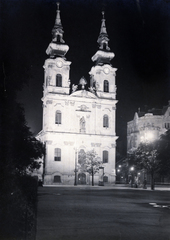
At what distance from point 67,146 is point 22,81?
54.9 meters

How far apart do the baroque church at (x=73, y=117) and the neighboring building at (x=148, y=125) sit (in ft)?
59.0

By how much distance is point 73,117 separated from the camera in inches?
2761

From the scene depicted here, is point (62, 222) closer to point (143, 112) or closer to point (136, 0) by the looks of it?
point (136, 0)

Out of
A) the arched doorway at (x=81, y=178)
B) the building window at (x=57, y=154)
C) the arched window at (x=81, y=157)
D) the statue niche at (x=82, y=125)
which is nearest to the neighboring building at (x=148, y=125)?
the statue niche at (x=82, y=125)

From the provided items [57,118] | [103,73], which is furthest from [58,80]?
[103,73]

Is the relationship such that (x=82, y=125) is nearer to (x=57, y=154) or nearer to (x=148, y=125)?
(x=57, y=154)

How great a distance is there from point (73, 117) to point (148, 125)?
29.1 m

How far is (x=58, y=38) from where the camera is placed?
73188 mm

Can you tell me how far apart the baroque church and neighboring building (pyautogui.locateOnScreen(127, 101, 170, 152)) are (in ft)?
59.0

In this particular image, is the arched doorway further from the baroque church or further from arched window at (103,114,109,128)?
arched window at (103,114,109,128)

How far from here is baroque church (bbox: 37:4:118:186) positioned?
67.5 m

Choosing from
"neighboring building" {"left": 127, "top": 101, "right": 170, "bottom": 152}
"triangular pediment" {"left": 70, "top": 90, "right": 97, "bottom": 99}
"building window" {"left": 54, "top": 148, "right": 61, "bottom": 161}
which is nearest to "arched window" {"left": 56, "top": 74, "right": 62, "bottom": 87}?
"triangular pediment" {"left": 70, "top": 90, "right": 97, "bottom": 99}

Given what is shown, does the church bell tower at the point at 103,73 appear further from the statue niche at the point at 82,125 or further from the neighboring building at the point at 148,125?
the neighboring building at the point at 148,125

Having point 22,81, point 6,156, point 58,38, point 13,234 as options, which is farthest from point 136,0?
point 58,38
